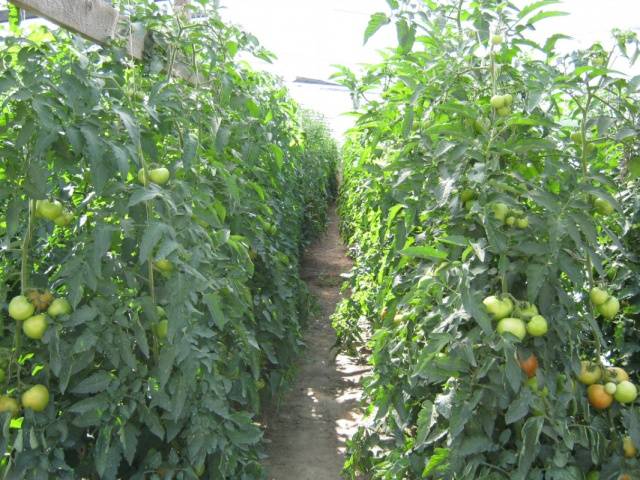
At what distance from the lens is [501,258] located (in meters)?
1.59

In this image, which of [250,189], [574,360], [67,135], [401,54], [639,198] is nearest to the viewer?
[67,135]

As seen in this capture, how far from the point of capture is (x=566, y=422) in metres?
1.55

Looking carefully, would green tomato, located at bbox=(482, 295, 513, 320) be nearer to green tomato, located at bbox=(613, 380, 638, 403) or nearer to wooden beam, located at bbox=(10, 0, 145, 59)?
green tomato, located at bbox=(613, 380, 638, 403)

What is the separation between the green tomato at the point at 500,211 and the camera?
1.66 metres

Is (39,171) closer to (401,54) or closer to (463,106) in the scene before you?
(463,106)

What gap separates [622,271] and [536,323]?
63 centimetres

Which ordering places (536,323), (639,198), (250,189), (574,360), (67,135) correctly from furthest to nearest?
(250,189), (639,198), (574,360), (536,323), (67,135)

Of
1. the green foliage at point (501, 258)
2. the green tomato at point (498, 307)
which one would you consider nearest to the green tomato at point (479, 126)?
the green foliage at point (501, 258)

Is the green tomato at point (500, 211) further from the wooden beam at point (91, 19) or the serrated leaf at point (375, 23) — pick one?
the wooden beam at point (91, 19)

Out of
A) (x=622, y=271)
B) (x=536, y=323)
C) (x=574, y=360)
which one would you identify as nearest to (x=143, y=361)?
(x=536, y=323)

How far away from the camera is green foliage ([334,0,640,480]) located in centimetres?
156

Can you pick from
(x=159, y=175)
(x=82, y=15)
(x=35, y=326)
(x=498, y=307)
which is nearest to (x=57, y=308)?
(x=35, y=326)

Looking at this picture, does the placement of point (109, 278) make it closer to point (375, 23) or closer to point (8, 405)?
point (8, 405)

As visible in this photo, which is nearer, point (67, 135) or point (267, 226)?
point (67, 135)
